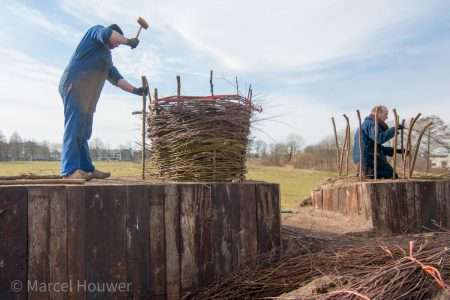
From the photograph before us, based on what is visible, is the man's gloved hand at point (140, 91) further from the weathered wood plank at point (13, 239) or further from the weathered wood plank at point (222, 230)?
the weathered wood plank at point (13, 239)

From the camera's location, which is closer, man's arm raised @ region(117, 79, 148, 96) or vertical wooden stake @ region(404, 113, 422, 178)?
man's arm raised @ region(117, 79, 148, 96)

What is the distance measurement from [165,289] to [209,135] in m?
1.62

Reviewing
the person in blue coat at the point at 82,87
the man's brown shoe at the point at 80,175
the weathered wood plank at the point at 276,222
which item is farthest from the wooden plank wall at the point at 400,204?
the man's brown shoe at the point at 80,175

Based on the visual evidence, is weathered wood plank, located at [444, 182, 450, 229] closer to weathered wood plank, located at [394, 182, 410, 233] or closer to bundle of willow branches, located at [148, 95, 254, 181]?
weathered wood plank, located at [394, 182, 410, 233]

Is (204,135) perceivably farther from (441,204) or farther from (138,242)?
(441,204)

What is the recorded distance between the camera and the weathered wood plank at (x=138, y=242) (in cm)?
393

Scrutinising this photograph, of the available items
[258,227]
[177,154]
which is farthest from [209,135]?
[258,227]

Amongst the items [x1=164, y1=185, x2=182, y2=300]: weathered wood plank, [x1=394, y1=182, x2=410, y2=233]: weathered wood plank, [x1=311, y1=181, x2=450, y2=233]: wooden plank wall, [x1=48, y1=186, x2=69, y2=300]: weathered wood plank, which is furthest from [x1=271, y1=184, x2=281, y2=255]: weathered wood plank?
[x1=394, y1=182, x2=410, y2=233]: weathered wood plank

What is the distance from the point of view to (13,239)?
363 centimetres

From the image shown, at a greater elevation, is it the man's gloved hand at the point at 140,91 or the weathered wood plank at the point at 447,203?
the man's gloved hand at the point at 140,91

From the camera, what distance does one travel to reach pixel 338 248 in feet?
15.5

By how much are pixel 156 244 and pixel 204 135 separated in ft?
4.27

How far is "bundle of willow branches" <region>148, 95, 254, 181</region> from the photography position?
475 centimetres

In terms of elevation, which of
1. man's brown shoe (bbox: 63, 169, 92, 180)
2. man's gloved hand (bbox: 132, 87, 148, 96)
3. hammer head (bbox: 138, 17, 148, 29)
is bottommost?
man's brown shoe (bbox: 63, 169, 92, 180)
